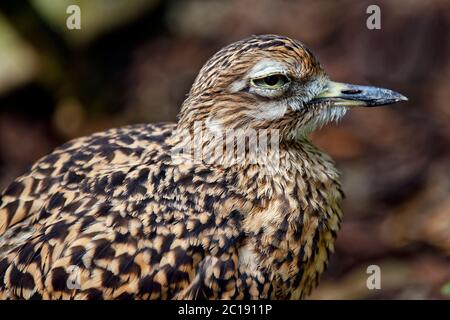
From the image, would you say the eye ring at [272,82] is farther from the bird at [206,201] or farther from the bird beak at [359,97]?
the bird beak at [359,97]

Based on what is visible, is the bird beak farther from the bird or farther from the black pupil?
the black pupil

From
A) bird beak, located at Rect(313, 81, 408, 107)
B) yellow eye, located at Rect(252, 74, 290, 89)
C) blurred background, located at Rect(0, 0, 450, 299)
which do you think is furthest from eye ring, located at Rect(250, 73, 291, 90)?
blurred background, located at Rect(0, 0, 450, 299)

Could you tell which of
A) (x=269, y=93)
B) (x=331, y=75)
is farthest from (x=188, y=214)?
(x=331, y=75)

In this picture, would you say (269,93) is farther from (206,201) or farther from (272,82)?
(206,201)

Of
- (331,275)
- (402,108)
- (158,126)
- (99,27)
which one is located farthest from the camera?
Result: (99,27)

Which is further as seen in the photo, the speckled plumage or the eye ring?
the eye ring

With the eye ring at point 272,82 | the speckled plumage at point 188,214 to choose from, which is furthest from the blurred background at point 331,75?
the eye ring at point 272,82

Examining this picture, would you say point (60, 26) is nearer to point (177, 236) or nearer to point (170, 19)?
point (170, 19)
